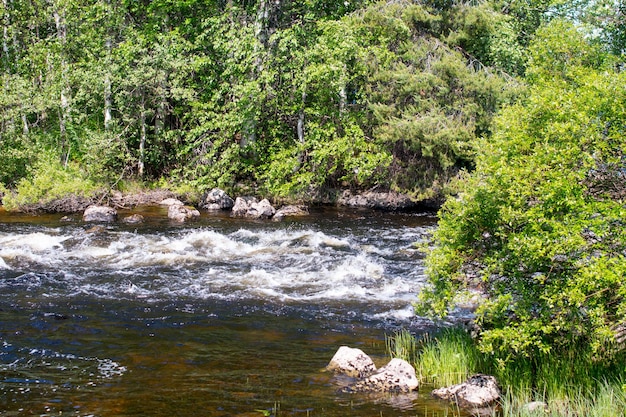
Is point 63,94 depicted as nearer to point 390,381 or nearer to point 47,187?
point 47,187

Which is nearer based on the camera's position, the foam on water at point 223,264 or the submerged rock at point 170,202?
the foam on water at point 223,264

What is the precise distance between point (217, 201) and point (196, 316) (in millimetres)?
15309

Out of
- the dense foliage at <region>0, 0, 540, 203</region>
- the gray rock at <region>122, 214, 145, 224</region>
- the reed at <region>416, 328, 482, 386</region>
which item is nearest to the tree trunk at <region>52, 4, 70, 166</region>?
the dense foliage at <region>0, 0, 540, 203</region>

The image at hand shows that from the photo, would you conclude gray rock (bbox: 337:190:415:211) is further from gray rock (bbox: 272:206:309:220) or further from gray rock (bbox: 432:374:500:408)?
gray rock (bbox: 432:374:500:408)

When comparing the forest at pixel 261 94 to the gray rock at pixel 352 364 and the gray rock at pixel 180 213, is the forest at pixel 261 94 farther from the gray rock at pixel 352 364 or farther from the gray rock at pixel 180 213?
the gray rock at pixel 352 364

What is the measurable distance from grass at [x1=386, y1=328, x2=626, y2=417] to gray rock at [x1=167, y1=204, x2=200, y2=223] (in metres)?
15.3

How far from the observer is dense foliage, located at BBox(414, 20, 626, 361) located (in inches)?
318

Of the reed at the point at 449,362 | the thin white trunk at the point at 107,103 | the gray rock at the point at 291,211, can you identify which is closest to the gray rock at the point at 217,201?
the gray rock at the point at 291,211

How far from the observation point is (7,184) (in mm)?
26969

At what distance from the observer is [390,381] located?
9.16 m

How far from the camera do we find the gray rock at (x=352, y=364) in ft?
31.6

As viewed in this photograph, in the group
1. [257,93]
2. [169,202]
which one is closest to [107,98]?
[169,202]

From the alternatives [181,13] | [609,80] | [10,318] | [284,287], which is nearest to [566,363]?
[609,80]

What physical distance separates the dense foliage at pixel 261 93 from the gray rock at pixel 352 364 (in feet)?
57.5
